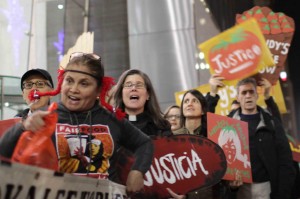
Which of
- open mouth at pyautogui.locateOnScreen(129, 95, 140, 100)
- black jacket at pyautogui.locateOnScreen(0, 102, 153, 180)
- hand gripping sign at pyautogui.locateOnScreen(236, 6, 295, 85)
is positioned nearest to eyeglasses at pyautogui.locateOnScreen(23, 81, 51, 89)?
open mouth at pyautogui.locateOnScreen(129, 95, 140, 100)

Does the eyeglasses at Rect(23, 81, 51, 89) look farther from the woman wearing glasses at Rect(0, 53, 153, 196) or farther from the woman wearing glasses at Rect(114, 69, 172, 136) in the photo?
the woman wearing glasses at Rect(0, 53, 153, 196)

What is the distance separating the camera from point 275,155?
432 cm

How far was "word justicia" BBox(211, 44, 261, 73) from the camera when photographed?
4852 millimetres

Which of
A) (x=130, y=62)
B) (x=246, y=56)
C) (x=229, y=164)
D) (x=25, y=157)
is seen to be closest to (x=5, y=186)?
(x=25, y=157)

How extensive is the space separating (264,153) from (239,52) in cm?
114

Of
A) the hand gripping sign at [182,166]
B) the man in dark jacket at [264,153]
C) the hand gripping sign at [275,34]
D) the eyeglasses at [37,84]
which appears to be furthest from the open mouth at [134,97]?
the hand gripping sign at [275,34]

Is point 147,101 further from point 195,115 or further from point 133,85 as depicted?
point 195,115

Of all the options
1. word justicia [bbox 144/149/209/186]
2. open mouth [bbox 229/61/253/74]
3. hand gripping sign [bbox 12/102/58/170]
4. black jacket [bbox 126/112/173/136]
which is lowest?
word justicia [bbox 144/149/209/186]

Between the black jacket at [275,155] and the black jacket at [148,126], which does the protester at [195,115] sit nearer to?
the black jacket at [275,155]

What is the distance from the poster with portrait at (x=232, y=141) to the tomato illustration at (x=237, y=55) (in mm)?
1021

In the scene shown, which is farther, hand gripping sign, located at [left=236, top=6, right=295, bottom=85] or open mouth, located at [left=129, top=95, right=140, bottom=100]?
hand gripping sign, located at [left=236, top=6, right=295, bottom=85]

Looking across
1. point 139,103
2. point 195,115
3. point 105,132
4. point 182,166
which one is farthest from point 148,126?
point 105,132

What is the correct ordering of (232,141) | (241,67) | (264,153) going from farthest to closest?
(241,67) < (264,153) < (232,141)

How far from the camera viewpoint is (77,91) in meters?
2.04
